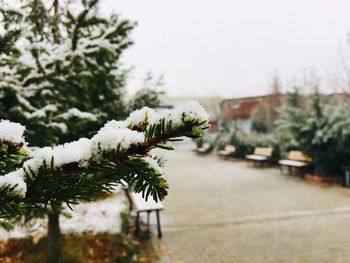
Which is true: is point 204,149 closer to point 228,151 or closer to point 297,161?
point 228,151

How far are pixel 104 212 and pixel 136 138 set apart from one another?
8730 mm

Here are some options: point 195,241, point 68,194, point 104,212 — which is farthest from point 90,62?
point 104,212

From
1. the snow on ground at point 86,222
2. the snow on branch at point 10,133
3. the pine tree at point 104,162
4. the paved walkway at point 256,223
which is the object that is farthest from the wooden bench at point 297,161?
the snow on branch at point 10,133

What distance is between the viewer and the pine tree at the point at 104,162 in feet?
2.36

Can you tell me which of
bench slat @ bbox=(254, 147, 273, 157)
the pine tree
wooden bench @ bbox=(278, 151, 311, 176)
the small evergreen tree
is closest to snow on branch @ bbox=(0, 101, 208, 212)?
the pine tree

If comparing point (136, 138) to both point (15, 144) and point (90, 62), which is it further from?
point (90, 62)

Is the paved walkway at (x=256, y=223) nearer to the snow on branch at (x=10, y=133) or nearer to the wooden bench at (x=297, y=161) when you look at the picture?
the wooden bench at (x=297, y=161)

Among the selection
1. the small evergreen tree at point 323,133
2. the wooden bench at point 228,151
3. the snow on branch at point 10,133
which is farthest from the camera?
the wooden bench at point 228,151

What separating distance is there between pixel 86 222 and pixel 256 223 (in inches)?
156

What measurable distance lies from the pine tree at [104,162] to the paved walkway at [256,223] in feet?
18.6

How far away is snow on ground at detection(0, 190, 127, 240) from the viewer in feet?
23.8

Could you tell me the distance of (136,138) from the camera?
0.73 metres

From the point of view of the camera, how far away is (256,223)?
835 cm

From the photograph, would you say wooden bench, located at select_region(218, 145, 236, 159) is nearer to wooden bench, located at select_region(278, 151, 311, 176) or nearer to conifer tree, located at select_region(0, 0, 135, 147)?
wooden bench, located at select_region(278, 151, 311, 176)
